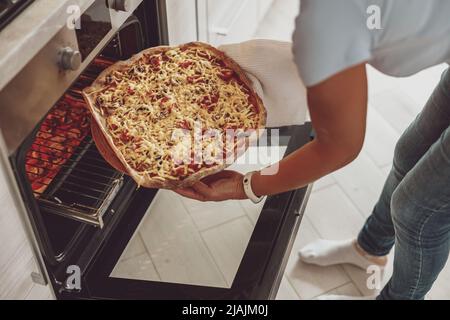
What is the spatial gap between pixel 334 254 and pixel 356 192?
30 cm

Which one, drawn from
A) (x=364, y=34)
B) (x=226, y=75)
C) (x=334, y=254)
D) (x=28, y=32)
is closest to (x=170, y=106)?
(x=226, y=75)

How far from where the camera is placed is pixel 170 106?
121 centimetres

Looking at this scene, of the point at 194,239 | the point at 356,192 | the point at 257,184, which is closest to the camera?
the point at 257,184

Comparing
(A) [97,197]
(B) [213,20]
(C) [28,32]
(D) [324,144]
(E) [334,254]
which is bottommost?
(E) [334,254]

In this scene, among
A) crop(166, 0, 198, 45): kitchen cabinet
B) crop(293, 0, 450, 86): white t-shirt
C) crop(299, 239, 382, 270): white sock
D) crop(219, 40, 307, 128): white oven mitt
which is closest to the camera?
crop(293, 0, 450, 86): white t-shirt

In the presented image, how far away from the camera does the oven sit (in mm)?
953

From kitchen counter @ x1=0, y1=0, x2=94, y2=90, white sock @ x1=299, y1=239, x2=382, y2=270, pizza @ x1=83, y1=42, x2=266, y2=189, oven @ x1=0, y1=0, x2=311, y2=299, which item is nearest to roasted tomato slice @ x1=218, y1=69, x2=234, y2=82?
pizza @ x1=83, y1=42, x2=266, y2=189

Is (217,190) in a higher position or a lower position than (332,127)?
lower

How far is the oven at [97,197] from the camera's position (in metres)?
0.95

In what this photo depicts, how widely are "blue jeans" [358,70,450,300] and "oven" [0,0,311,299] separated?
0.24m

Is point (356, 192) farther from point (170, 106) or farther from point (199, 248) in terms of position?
A: point (170, 106)

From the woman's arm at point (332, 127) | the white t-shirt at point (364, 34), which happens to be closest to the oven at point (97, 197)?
the woman's arm at point (332, 127)

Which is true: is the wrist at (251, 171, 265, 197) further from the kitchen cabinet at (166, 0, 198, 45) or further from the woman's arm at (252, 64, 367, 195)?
the kitchen cabinet at (166, 0, 198, 45)
